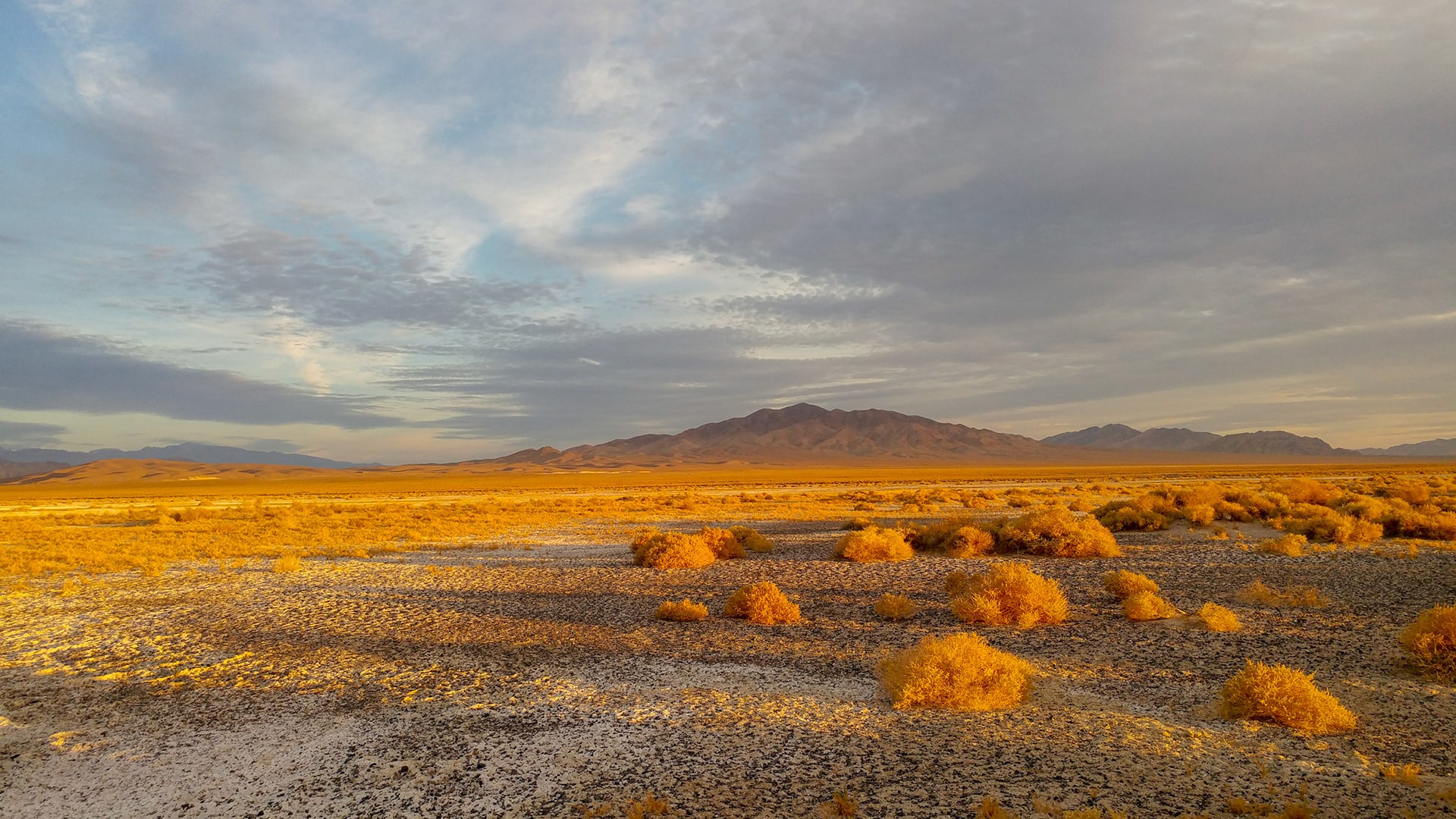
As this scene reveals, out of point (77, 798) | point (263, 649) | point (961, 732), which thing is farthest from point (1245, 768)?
point (263, 649)

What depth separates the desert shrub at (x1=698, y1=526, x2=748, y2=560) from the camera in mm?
20906

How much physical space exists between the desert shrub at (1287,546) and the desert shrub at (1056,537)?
3325mm

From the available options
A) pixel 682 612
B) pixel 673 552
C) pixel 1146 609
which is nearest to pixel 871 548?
pixel 673 552

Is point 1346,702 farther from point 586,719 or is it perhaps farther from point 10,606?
point 10,606

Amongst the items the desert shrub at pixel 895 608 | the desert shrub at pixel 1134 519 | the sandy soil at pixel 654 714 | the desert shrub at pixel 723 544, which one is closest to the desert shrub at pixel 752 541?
the desert shrub at pixel 723 544

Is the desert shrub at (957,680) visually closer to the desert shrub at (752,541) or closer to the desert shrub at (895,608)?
the desert shrub at (895,608)

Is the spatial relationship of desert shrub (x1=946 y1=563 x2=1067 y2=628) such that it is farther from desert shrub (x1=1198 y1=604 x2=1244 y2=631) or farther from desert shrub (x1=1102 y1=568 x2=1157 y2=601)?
desert shrub (x1=1102 y1=568 x2=1157 y2=601)

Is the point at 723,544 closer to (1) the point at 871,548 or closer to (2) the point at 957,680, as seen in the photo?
(1) the point at 871,548

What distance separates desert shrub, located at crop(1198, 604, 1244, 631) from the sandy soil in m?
0.23

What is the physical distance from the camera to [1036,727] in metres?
7.25

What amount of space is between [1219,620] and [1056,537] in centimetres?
859

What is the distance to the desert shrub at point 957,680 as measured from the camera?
785 centimetres

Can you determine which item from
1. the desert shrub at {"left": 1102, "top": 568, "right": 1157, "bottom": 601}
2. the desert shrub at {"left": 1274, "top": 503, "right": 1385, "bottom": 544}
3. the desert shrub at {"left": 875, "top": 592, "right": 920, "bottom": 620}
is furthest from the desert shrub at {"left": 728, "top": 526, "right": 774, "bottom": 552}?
the desert shrub at {"left": 1274, "top": 503, "right": 1385, "bottom": 544}

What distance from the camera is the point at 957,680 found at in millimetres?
7906
